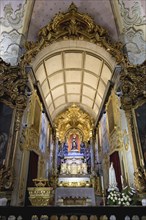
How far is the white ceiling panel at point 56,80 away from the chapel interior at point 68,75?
0.05 metres

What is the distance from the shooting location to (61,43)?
8242 mm

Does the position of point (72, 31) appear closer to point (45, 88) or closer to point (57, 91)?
point (45, 88)

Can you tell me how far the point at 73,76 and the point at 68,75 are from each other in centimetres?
36

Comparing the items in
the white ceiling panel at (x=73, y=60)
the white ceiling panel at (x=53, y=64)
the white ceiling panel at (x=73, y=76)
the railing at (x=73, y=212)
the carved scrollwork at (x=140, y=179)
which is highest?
the white ceiling panel at (x=73, y=76)

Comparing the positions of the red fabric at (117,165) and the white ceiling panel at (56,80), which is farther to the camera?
the white ceiling panel at (56,80)

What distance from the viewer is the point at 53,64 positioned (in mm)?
9391

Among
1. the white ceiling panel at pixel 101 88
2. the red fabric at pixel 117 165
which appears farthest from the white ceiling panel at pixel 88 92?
the red fabric at pixel 117 165

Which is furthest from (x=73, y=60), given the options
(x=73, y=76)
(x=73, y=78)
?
(x=73, y=78)

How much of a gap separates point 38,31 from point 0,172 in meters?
6.16

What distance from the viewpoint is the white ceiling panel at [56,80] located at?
411 inches

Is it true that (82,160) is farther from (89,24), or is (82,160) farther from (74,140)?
(89,24)

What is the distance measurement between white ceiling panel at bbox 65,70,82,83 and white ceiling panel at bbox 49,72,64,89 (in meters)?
0.39

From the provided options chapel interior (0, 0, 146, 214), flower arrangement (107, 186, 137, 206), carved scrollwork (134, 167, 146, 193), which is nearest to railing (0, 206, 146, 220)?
flower arrangement (107, 186, 137, 206)

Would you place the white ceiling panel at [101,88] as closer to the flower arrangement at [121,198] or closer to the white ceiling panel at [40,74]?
the white ceiling panel at [40,74]
